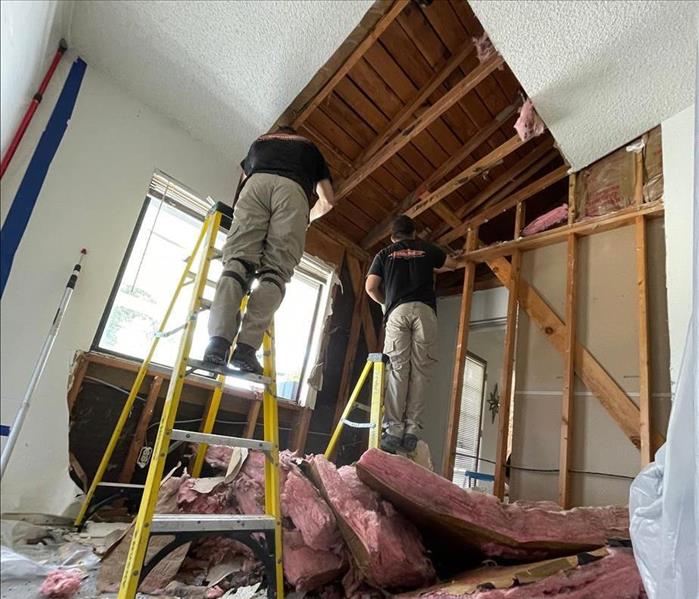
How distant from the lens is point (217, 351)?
4.58 feet

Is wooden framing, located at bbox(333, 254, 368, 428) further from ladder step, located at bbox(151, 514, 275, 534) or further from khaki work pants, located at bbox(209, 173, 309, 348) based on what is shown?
ladder step, located at bbox(151, 514, 275, 534)

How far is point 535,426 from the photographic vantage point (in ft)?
8.89

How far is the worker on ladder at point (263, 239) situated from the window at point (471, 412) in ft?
12.5

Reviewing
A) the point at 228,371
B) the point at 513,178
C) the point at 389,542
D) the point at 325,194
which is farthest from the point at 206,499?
the point at 513,178

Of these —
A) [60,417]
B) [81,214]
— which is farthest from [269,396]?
[81,214]

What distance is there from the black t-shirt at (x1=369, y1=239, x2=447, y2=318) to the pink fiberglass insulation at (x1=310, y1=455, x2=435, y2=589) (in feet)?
4.28

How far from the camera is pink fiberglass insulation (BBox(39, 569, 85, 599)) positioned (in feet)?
4.13

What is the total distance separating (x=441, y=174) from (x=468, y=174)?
36 cm

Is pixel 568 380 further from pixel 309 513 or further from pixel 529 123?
pixel 309 513

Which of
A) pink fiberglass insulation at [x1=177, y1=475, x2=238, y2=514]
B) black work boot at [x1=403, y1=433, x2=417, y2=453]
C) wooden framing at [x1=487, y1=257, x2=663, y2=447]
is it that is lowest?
pink fiberglass insulation at [x1=177, y1=475, x2=238, y2=514]

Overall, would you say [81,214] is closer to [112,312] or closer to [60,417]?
[112,312]

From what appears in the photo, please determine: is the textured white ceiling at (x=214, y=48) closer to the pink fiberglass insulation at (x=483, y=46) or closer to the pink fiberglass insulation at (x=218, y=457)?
the pink fiberglass insulation at (x=483, y=46)

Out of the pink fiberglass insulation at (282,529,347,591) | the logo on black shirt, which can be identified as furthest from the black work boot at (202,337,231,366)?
the logo on black shirt

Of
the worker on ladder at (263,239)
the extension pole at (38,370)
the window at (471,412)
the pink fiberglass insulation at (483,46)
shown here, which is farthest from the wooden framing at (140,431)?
the window at (471,412)
